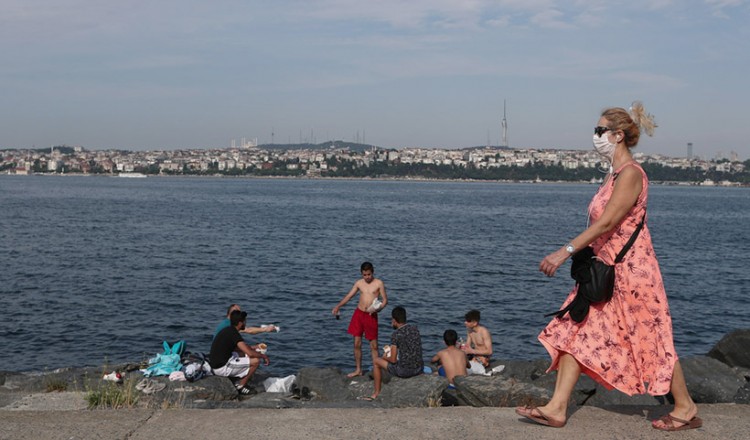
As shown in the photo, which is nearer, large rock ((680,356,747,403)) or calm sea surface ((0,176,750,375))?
large rock ((680,356,747,403))

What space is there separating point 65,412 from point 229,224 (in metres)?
53.7

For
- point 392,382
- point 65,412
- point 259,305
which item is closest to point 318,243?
point 259,305

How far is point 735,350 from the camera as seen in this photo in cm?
1152

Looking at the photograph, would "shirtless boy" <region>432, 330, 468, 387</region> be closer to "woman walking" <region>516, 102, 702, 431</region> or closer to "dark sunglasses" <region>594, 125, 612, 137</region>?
"woman walking" <region>516, 102, 702, 431</region>

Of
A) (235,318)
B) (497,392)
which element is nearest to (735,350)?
(497,392)

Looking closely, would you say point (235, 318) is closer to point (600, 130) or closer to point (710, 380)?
point (710, 380)

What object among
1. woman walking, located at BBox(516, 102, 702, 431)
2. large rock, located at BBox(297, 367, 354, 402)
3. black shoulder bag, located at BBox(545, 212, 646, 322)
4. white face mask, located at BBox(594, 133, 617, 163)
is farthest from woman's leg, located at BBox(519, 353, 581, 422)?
large rock, located at BBox(297, 367, 354, 402)

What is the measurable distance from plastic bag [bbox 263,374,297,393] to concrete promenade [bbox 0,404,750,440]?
6299mm

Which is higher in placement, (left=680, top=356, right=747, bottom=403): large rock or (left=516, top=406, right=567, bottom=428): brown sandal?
(left=516, top=406, right=567, bottom=428): brown sandal

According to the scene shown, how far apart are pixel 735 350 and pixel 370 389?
207 inches

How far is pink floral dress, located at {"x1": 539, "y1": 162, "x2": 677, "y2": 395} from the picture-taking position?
4.45m

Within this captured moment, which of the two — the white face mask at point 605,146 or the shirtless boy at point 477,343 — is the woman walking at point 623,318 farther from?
the shirtless boy at point 477,343

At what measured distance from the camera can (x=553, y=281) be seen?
2964cm

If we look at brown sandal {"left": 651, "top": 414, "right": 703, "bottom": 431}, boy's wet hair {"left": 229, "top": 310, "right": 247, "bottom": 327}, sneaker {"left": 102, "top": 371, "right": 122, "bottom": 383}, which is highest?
brown sandal {"left": 651, "top": 414, "right": 703, "bottom": 431}
